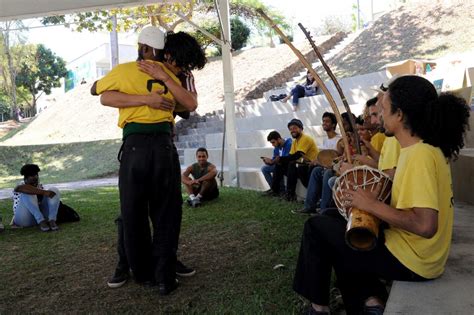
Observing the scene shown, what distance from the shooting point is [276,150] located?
7.82m

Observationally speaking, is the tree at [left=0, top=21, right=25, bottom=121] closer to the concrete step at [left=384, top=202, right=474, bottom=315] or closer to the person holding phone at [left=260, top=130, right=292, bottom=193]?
the person holding phone at [left=260, top=130, right=292, bottom=193]

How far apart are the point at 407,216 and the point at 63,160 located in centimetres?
1671

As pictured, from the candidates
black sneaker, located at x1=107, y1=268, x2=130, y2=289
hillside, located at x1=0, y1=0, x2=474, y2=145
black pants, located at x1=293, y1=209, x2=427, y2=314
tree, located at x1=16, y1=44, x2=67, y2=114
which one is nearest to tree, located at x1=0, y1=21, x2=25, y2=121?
tree, located at x1=16, y1=44, x2=67, y2=114

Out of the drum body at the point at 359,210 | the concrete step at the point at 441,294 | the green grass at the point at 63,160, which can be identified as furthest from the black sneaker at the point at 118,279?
the green grass at the point at 63,160

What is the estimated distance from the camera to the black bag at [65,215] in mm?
6258

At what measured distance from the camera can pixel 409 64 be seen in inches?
342

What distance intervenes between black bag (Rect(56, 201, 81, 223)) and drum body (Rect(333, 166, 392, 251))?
466 centimetres

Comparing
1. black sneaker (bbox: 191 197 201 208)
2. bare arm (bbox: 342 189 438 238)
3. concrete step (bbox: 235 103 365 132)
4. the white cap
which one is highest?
the white cap

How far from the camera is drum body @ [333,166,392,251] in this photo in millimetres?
2115

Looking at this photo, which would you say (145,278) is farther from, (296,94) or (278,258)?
(296,94)

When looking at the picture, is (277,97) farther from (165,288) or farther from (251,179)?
(165,288)

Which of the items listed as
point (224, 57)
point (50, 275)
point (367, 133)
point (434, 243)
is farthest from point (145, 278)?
point (224, 57)

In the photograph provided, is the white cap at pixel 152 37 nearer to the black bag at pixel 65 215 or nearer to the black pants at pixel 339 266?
the black pants at pixel 339 266

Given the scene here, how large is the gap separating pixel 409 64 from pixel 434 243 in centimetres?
710
